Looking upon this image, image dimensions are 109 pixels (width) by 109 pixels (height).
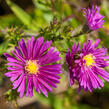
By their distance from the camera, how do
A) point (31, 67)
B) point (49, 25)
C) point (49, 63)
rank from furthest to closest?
point (49, 25) → point (31, 67) → point (49, 63)

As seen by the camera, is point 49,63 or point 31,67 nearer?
point 49,63

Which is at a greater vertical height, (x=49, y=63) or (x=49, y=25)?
(x=49, y=25)

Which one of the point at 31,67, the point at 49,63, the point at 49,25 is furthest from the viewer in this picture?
the point at 49,25

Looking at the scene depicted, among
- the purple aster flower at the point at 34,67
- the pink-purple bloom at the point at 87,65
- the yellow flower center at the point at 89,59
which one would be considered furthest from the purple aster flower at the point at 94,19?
the purple aster flower at the point at 34,67

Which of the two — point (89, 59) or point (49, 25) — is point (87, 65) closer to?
point (89, 59)

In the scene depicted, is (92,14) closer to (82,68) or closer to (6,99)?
(82,68)

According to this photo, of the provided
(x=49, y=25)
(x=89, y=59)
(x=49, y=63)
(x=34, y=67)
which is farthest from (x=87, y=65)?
(x=49, y=25)

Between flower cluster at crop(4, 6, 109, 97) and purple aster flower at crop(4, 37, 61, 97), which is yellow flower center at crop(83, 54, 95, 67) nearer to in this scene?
flower cluster at crop(4, 6, 109, 97)

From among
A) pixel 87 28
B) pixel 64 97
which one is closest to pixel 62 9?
pixel 87 28

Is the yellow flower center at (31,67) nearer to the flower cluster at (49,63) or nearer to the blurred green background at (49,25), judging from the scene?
the flower cluster at (49,63)
